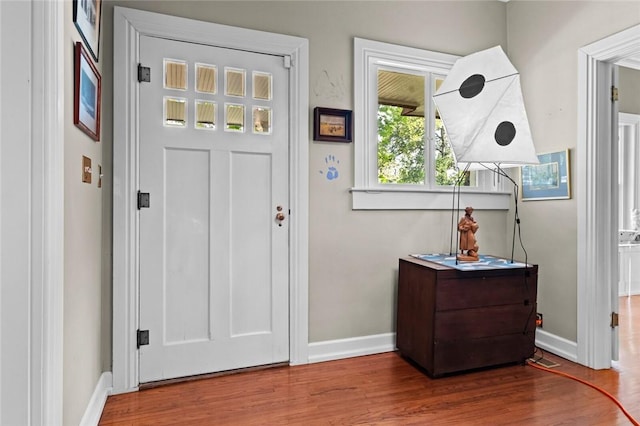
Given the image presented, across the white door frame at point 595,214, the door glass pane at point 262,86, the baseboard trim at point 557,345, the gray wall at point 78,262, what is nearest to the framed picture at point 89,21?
the gray wall at point 78,262

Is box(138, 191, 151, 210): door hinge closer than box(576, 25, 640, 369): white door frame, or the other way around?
box(138, 191, 151, 210): door hinge

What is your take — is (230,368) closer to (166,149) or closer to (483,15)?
(166,149)

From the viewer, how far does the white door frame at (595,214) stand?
2.52m

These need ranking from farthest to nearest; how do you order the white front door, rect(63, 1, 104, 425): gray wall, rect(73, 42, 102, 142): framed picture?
the white front door
rect(73, 42, 102, 142): framed picture
rect(63, 1, 104, 425): gray wall

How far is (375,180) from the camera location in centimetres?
280

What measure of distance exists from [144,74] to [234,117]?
0.54m

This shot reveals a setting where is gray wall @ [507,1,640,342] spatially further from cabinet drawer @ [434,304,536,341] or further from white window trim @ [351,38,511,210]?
white window trim @ [351,38,511,210]

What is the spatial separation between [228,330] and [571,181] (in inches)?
96.4

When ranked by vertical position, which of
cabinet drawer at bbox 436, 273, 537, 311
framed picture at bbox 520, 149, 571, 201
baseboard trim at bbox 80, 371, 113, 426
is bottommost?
baseboard trim at bbox 80, 371, 113, 426

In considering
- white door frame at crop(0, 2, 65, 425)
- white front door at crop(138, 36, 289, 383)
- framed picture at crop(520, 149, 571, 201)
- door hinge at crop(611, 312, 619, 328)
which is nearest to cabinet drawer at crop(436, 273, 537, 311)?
door hinge at crop(611, 312, 619, 328)

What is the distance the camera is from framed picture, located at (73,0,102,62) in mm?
1538

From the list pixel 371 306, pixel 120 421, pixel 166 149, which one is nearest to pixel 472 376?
pixel 371 306

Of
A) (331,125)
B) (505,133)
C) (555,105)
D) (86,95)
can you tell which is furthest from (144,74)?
(555,105)

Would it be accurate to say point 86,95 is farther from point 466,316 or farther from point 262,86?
point 466,316
